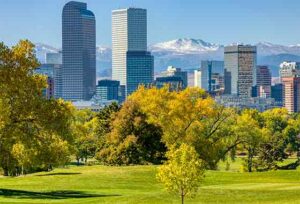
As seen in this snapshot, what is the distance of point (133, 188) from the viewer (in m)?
55.3

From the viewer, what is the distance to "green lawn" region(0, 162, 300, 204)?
4575 centimetres

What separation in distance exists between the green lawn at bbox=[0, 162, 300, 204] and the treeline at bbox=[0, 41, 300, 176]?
2.18 meters

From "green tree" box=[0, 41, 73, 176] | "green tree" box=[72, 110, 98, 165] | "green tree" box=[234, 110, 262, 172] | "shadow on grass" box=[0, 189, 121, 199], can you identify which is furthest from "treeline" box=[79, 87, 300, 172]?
"green tree" box=[0, 41, 73, 176]

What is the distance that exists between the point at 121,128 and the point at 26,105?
36.9 m

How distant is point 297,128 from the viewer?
15212 centimetres

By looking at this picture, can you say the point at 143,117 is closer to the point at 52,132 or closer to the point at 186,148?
the point at 52,132

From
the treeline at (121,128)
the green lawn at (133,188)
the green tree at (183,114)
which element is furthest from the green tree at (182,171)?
the green tree at (183,114)

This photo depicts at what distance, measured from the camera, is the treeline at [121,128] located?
150 feet

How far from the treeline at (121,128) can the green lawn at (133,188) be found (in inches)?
85.9

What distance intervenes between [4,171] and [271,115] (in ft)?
244

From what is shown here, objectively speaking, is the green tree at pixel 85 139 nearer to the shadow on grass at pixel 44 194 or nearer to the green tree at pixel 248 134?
the green tree at pixel 248 134

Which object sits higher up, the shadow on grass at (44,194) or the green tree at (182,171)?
the green tree at (182,171)

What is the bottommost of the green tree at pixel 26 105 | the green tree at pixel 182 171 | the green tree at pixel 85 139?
the green tree at pixel 85 139

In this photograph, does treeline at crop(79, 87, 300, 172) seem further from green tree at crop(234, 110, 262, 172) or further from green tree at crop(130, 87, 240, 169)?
green tree at crop(234, 110, 262, 172)
